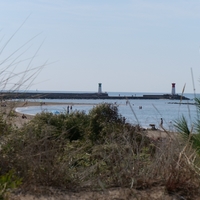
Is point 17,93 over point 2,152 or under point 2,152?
over

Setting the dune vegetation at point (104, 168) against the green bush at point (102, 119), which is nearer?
the dune vegetation at point (104, 168)

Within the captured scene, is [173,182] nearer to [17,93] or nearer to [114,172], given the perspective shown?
[114,172]

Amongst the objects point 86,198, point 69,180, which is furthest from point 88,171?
point 86,198

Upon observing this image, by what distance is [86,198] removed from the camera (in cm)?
556

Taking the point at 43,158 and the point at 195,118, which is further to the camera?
the point at 195,118

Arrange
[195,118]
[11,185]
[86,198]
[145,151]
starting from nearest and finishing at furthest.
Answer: [11,185] → [86,198] → [195,118] → [145,151]

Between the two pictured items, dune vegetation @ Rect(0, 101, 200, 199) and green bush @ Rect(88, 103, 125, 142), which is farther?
green bush @ Rect(88, 103, 125, 142)

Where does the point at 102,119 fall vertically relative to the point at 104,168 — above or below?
above

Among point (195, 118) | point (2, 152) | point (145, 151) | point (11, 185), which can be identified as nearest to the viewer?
point (11, 185)

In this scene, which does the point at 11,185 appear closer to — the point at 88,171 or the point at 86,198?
the point at 86,198

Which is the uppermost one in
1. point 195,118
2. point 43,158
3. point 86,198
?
point 195,118

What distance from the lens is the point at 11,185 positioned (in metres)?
3.72

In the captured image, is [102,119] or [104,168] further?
[102,119]

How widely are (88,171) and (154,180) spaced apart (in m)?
0.88
